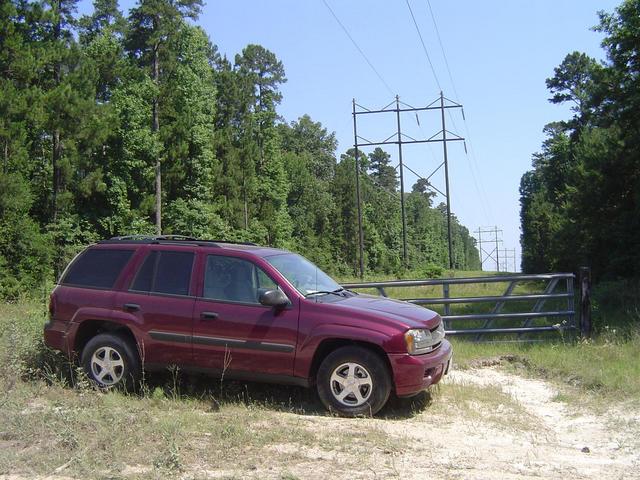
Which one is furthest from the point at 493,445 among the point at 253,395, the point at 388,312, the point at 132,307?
the point at 132,307

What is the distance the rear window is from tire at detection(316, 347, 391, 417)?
9.43 feet

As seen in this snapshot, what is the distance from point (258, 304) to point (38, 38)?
3025cm

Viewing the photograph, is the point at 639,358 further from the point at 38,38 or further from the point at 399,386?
the point at 38,38

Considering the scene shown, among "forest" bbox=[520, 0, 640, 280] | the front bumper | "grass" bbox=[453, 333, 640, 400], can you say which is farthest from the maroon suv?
"forest" bbox=[520, 0, 640, 280]

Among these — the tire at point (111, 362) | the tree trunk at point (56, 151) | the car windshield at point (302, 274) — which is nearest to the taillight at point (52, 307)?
the tire at point (111, 362)

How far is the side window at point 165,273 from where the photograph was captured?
7277mm

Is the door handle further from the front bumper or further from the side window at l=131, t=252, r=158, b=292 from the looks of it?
the front bumper

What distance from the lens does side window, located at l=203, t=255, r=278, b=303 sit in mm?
7008

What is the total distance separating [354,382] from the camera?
6551 mm

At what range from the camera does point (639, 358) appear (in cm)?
885

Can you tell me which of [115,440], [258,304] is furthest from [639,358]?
[115,440]

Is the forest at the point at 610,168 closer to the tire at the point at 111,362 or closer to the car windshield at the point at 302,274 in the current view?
the car windshield at the point at 302,274

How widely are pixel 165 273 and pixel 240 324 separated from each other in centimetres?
123

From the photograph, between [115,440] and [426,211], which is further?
[426,211]
